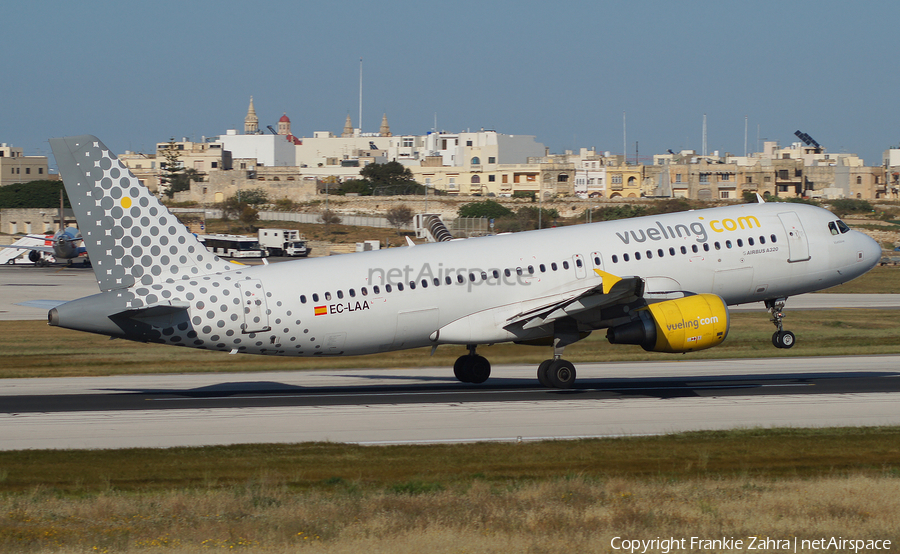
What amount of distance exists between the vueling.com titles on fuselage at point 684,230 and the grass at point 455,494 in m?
9.62

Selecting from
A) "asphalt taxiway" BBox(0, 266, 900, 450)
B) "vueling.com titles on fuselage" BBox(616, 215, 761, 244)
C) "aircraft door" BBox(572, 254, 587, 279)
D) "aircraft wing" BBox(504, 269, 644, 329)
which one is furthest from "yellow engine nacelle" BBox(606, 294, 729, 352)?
"vueling.com titles on fuselage" BBox(616, 215, 761, 244)

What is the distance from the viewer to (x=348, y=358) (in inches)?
1741

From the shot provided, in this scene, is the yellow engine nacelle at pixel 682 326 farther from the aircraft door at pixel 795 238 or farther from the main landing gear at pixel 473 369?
the main landing gear at pixel 473 369

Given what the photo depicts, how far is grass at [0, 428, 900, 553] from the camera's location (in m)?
15.0

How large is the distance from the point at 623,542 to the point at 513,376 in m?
22.7

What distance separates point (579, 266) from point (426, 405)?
284 inches

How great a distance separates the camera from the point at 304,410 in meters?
29.0

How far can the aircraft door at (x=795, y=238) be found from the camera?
34500 millimetres

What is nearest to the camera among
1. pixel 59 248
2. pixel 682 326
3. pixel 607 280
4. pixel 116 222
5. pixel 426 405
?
pixel 116 222

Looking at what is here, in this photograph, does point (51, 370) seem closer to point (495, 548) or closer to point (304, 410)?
point (304, 410)

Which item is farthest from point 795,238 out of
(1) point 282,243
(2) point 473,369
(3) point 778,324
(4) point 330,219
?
(4) point 330,219

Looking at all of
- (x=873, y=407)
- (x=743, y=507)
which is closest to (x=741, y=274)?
(x=873, y=407)

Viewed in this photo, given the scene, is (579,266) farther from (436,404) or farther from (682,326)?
(436,404)

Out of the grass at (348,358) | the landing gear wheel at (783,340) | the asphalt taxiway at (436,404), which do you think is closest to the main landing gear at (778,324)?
the landing gear wheel at (783,340)
